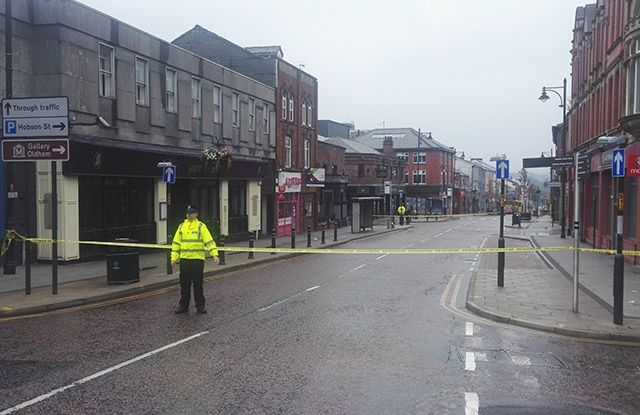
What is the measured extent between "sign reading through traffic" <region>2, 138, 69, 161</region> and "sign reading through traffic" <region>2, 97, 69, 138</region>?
148 millimetres

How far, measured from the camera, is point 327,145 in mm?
46844

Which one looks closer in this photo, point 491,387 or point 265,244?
point 491,387

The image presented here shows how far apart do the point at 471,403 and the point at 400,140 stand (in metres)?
84.0

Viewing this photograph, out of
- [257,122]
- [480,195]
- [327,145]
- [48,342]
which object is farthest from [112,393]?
[480,195]

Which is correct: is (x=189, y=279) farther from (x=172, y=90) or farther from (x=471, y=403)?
(x=172, y=90)

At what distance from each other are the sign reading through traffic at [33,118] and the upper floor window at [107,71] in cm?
710

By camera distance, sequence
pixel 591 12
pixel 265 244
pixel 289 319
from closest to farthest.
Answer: pixel 289 319 → pixel 265 244 → pixel 591 12

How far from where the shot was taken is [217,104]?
2691 centimetres

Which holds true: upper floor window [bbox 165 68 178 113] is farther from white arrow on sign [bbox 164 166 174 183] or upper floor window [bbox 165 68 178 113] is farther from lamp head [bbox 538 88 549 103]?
lamp head [bbox 538 88 549 103]

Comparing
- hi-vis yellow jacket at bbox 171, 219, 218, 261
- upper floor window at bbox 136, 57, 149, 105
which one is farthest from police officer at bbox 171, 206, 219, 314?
upper floor window at bbox 136, 57, 149, 105

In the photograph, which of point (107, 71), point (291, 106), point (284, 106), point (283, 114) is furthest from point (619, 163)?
point (291, 106)

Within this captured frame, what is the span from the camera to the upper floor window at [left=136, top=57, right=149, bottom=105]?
21.0 meters

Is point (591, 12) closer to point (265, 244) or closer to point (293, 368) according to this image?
point (265, 244)

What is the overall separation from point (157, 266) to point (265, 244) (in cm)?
1042
